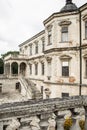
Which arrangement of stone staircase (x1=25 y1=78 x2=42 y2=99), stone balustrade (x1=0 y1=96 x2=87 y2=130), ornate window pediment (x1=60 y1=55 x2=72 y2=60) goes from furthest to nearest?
Answer: stone staircase (x1=25 y1=78 x2=42 y2=99) → ornate window pediment (x1=60 y1=55 x2=72 y2=60) → stone balustrade (x1=0 y1=96 x2=87 y2=130)

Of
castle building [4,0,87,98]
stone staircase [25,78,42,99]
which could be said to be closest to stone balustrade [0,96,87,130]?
castle building [4,0,87,98]

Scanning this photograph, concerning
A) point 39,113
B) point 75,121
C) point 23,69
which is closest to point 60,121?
point 75,121

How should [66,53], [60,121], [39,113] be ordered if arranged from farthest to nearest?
[66,53], [60,121], [39,113]

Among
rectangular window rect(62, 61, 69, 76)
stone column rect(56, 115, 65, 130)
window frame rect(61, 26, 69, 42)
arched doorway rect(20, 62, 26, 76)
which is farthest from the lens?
arched doorway rect(20, 62, 26, 76)

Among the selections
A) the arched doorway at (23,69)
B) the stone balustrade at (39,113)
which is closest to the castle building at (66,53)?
the stone balustrade at (39,113)

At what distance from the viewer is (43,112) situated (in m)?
4.83

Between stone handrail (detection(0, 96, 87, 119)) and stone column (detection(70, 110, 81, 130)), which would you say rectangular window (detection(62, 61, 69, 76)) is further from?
stone column (detection(70, 110, 81, 130))

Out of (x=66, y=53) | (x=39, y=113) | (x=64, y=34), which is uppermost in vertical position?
(x=64, y=34)

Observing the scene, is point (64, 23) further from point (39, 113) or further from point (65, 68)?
point (39, 113)

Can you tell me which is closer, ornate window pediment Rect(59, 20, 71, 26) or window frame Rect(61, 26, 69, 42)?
ornate window pediment Rect(59, 20, 71, 26)

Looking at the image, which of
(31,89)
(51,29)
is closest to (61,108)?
(51,29)

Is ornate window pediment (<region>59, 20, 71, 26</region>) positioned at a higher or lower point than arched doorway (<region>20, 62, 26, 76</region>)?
higher

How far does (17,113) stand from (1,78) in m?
38.5

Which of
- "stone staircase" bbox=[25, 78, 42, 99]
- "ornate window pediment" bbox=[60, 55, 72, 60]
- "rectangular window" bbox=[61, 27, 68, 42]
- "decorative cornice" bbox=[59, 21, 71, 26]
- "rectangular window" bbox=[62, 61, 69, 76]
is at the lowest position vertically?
"stone staircase" bbox=[25, 78, 42, 99]
